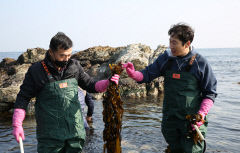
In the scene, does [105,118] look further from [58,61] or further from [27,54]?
[27,54]

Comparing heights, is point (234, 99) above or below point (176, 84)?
below

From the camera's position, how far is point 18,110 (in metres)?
3.34

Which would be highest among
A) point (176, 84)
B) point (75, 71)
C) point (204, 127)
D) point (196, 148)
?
point (75, 71)

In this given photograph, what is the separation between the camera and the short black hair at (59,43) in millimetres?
3321

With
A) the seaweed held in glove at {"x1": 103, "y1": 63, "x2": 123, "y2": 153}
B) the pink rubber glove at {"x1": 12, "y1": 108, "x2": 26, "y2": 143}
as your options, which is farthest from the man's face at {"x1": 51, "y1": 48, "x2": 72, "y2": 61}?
the pink rubber glove at {"x1": 12, "y1": 108, "x2": 26, "y2": 143}

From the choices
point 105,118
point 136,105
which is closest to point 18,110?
point 105,118

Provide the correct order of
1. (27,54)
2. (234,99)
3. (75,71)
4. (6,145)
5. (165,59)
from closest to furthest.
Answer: (75,71)
(165,59)
(6,145)
(234,99)
(27,54)

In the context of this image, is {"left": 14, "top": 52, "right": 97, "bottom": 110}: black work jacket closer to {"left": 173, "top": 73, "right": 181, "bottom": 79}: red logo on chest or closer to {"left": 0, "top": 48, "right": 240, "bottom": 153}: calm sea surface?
{"left": 173, "top": 73, "right": 181, "bottom": 79}: red logo on chest

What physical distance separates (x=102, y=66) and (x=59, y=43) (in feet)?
43.6

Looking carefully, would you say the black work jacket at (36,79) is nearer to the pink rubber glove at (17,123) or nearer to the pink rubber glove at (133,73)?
the pink rubber glove at (17,123)

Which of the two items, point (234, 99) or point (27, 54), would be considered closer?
point (234, 99)

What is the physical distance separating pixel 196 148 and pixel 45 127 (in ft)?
7.54

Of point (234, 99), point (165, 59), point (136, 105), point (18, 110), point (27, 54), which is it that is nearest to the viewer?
point (18, 110)

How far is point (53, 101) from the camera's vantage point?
3355 millimetres
